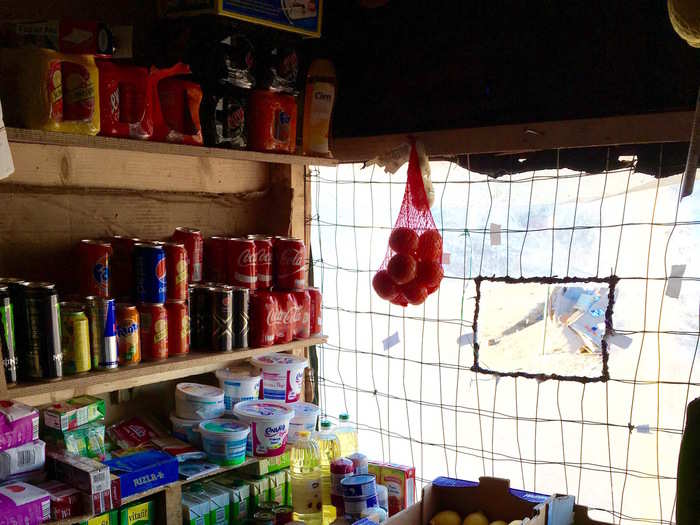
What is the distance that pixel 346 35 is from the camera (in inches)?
90.6

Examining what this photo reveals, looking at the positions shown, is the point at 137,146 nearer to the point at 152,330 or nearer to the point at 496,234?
the point at 152,330

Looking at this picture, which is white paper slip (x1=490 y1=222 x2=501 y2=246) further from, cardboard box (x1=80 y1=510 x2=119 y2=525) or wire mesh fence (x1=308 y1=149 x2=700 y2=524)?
cardboard box (x1=80 y1=510 x2=119 y2=525)

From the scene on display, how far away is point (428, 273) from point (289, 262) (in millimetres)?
443

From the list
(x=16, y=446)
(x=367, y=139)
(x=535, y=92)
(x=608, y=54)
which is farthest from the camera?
(x=367, y=139)

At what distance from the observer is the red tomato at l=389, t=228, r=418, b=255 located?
6.18ft

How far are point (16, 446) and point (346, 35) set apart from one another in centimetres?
166

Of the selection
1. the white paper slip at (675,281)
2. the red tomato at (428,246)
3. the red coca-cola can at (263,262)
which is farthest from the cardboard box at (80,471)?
the white paper slip at (675,281)

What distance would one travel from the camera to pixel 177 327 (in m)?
1.75

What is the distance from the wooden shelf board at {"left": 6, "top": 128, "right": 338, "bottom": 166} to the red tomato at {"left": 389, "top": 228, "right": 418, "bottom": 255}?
0.39 metres

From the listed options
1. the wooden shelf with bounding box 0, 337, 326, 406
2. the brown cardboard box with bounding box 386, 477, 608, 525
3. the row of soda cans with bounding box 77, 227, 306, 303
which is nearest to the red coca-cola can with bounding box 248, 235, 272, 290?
the row of soda cans with bounding box 77, 227, 306, 303

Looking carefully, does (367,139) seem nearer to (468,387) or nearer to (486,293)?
(486,293)

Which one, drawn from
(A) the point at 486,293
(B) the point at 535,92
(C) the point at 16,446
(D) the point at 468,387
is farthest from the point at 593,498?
(C) the point at 16,446

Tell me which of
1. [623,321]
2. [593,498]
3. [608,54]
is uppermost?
[608,54]

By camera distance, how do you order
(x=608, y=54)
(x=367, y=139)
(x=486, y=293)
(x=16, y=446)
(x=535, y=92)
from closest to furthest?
(x=16, y=446)
(x=608, y=54)
(x=535, y=92)
(x=486, y=293)
(x=367, y=139)
